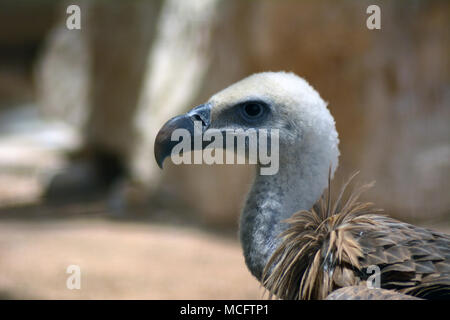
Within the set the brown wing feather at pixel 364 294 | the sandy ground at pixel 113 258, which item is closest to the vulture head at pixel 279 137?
the brown wing feather at pixel 364 294

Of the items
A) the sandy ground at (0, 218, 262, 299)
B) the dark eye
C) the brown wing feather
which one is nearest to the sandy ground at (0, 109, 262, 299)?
the sandy ground at (0, 218, 262, 299)

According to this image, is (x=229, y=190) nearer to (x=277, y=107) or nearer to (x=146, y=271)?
(x=146, y=271)

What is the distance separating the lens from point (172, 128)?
2061mm

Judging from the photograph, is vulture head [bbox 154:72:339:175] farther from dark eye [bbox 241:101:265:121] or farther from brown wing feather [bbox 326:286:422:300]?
brown wing feather [bbox 326:286:422:300]

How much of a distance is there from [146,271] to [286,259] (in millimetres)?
3109

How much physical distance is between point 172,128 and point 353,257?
0.78 metres

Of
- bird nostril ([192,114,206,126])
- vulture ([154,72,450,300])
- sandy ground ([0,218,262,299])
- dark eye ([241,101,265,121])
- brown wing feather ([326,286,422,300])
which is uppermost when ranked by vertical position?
dark eye ([241,101,265,121])

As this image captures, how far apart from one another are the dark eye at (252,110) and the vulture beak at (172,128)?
14 centimetres

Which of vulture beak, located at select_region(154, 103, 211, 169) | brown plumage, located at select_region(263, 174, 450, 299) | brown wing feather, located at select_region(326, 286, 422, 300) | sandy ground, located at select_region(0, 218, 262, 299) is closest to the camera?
brown wing feather, located at select_region(326, 286, 422, 300)

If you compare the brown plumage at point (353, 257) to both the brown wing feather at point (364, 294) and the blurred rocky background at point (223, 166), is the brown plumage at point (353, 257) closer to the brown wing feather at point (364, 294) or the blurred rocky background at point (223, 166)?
the brown wing feather at point (364, 294)

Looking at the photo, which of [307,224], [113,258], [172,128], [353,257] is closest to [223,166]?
[113,258]

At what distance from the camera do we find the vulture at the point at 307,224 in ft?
5.78

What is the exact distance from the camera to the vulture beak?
206 centimetres
